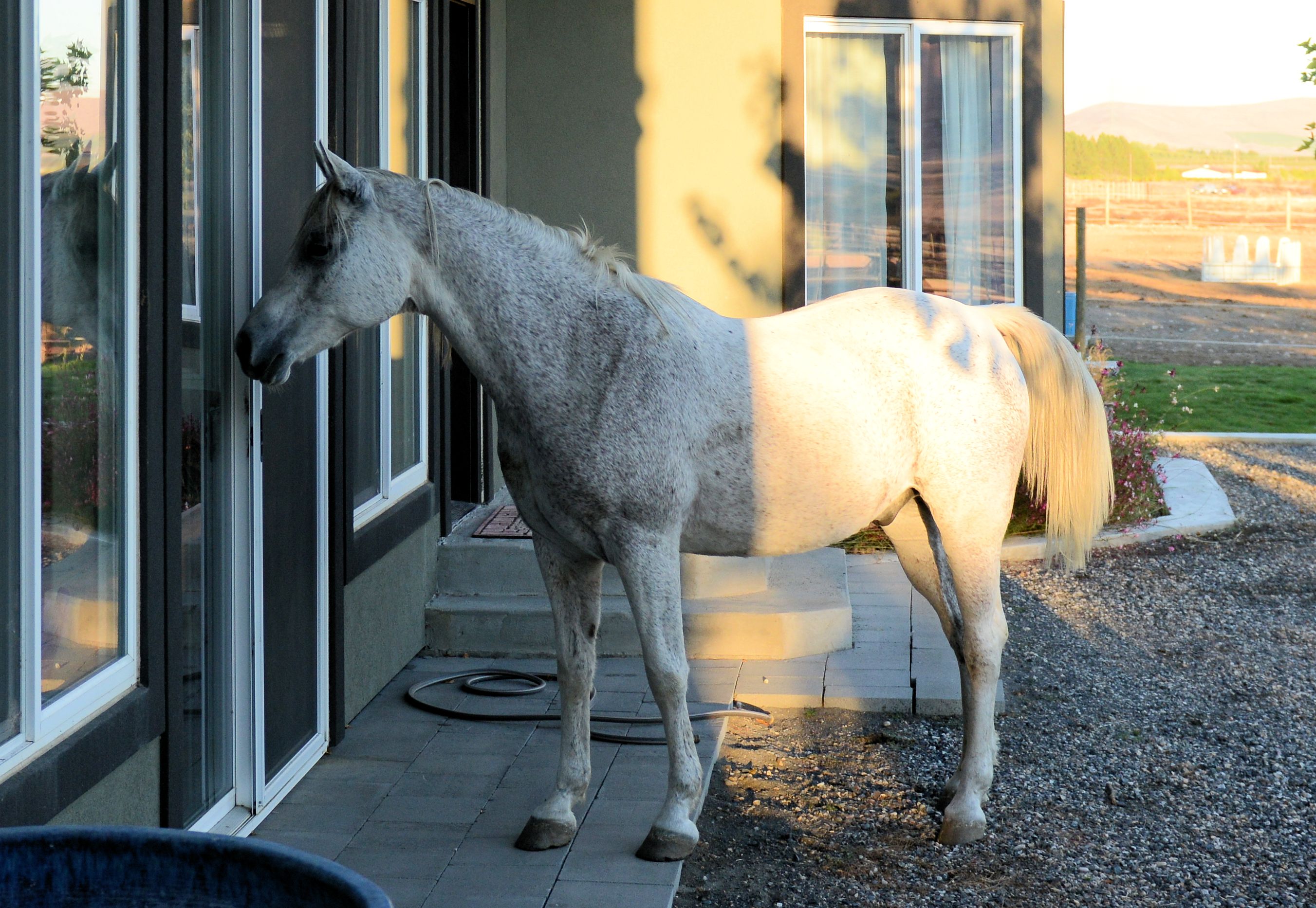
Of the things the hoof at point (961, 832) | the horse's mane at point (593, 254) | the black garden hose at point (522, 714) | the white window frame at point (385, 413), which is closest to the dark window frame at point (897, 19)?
the white window frame at point (385, 413)

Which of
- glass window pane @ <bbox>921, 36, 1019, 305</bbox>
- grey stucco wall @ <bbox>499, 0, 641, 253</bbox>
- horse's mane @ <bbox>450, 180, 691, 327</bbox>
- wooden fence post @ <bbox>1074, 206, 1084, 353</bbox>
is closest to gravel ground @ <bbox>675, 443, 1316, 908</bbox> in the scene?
horse's mane @ <bbox>450, 180, 691, 327</bbox>

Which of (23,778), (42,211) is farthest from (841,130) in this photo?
(23,778)

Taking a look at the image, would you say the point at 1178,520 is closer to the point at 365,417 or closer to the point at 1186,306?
the point at 365,417

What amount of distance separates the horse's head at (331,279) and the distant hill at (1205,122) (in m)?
145

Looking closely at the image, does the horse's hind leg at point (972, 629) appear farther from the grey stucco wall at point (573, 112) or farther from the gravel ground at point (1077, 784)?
the grey stucco wall at point (573, 112)

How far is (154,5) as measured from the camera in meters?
3.09

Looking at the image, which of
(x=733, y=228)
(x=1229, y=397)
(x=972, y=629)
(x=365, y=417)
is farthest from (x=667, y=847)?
(x=1229, y=397)

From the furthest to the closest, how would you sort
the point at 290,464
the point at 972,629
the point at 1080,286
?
the point at 1080,286, the point at 290,464, the point at 972,629

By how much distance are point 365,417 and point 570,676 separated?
181 cm

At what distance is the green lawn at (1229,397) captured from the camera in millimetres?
13133

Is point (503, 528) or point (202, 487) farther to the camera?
point (503, 528)

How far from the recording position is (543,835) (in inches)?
147

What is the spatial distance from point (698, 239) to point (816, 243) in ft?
2.53

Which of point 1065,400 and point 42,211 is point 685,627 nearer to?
point 1065,400
